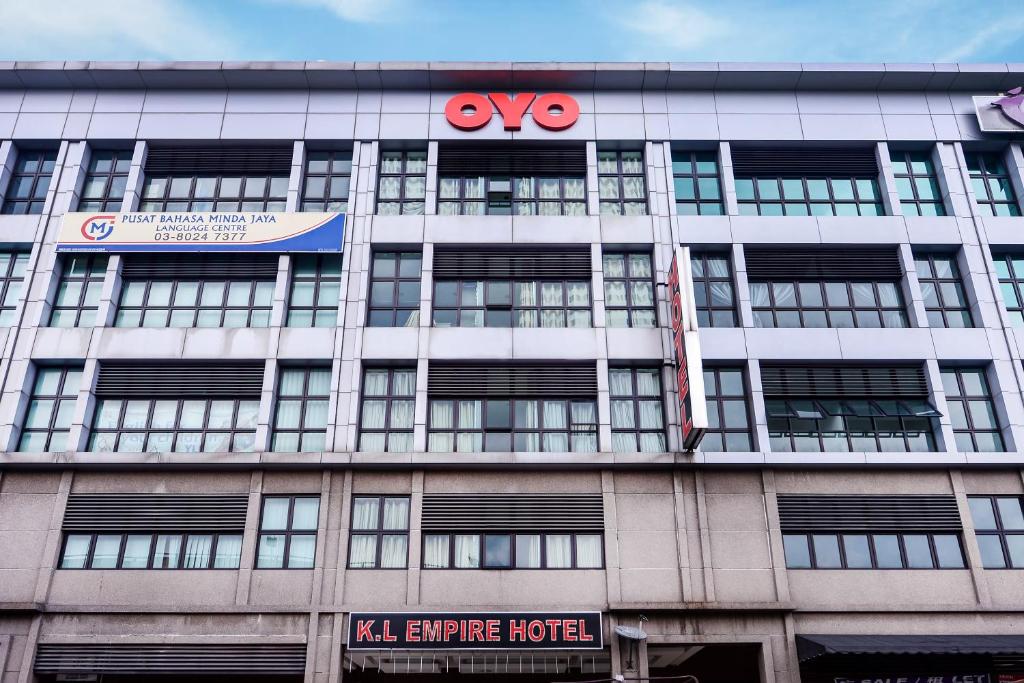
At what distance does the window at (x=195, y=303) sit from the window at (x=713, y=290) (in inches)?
545

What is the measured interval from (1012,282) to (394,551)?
2147cm

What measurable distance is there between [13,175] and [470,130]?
15.7 metres

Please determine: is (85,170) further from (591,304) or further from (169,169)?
(591,304)

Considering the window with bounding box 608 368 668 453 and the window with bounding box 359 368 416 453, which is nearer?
the window with bounding box 359 368 416 453

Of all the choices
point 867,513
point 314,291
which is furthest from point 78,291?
point 867,513

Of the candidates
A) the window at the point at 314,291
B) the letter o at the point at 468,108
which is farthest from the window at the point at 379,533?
the letter o at the point at 468,108

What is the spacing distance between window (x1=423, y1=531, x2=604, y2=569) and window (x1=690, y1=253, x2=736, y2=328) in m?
7.97

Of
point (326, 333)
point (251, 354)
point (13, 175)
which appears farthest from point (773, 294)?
point (13, 175)

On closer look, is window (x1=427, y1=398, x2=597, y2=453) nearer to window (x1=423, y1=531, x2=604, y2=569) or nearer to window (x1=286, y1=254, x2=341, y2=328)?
window (x1=423, y1=531, x2=604, y2=569)

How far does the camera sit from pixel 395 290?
2642 cm

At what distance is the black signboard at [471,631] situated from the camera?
68.9 ft

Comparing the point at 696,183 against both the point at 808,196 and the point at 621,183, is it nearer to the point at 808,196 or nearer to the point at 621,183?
the point at 621,183

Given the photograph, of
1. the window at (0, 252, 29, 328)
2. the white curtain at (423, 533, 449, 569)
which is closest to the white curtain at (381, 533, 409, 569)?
the white curtain at (423, 533, 449, 569)

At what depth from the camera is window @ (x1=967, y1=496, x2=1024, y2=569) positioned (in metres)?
22.7
